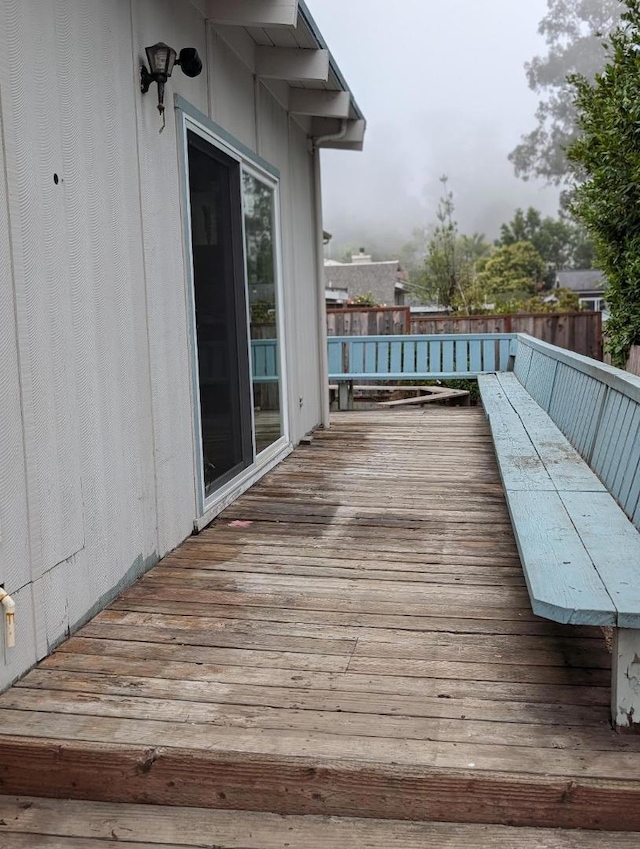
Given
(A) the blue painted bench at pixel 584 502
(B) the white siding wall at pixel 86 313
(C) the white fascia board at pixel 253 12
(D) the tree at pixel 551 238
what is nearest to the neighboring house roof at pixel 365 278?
(D) the tree at pixel 551 238

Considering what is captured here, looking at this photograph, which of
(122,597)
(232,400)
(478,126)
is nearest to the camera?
(122,597)

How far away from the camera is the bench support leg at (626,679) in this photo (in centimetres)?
193

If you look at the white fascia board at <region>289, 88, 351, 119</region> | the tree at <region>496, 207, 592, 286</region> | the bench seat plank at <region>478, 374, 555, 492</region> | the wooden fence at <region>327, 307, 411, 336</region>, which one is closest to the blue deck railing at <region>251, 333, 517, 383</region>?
the wooden fence at <region>327, 307, 411, 336</region>

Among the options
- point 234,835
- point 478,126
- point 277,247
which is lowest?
point 234,835

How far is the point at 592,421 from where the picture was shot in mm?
3580

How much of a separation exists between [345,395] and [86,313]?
23.7 feet

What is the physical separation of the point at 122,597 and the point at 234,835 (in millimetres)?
1372

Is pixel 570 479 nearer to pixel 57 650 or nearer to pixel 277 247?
pixel 57 650

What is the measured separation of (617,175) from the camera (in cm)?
651

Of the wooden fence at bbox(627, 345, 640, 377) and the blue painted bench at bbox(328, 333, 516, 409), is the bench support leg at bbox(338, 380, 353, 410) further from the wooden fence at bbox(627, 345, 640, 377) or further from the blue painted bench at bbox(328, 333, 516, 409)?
the wooden fence at bbox(627, 345, 640, 377)

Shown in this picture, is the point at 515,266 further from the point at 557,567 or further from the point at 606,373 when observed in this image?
the point at 557,567

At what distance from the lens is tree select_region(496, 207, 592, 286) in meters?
64.8

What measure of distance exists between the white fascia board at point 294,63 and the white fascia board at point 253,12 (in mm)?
883

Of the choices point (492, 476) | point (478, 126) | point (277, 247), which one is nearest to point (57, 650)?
point (492, 476)
